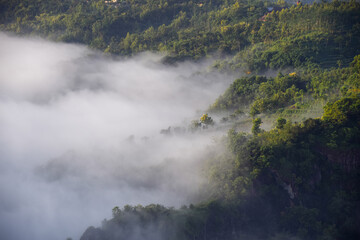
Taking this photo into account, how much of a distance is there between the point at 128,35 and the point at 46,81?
1584 cm

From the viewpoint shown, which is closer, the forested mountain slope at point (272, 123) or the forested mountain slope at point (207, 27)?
the forested mountain slope at point (272, 123)

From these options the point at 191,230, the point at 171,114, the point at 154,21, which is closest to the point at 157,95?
the point at 171,114

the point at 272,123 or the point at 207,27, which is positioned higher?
the point at 207,27

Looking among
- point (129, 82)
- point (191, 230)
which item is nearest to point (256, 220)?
point (191, 230)

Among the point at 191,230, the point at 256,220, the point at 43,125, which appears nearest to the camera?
the point at 191,230

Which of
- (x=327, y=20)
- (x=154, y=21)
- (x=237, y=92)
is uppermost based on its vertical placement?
(x=154, y=21)

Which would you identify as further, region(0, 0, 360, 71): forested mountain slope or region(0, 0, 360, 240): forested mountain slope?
region(0, 0, 360, 71): forested mountain slope

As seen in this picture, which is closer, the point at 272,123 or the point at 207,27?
the point at 272,123

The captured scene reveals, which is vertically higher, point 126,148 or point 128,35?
point 128,35

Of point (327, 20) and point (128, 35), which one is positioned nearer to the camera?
point (327, 20)

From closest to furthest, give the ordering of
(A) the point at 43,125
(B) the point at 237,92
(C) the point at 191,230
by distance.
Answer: (C) the point at 191,230, (B) the point at 237,92, (A) the point at 43,125

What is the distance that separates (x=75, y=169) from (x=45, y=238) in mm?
8907

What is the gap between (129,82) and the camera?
74625 mm

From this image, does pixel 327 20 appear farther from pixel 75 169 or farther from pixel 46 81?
pixel 46 81
